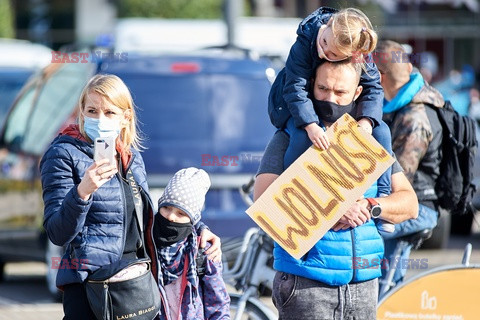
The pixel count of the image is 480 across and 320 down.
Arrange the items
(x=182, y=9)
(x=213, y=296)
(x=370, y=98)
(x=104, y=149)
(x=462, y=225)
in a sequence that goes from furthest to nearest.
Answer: (x=182, y=9) → (x=462, y=225) → (x=213, y=296) → (x=370, y=98) → (x=104, y=149)

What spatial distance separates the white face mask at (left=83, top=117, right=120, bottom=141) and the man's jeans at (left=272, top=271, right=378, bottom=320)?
0.88 metres

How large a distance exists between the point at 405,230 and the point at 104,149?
2115 mm

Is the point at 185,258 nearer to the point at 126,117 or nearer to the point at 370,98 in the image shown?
the point at 126,117

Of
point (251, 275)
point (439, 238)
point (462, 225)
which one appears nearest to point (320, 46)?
point (251, 275)

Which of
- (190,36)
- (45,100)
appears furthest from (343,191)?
(190,36)

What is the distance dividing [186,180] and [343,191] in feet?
2.29

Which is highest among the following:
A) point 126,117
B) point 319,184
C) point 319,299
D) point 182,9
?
point 126,117

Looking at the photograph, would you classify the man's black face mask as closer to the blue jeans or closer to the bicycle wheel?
the blue jeans

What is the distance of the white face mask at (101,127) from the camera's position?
4.04m

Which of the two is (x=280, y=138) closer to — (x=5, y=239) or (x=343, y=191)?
(x=343, y=191)

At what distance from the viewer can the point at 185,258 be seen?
4375mm

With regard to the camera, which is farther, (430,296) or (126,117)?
(430,296)

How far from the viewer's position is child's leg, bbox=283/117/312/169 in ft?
13.5

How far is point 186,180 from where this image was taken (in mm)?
4398
